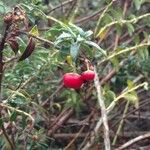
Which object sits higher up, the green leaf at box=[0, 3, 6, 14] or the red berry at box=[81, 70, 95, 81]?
the green leaf at box=[0, 3, 6, 14]

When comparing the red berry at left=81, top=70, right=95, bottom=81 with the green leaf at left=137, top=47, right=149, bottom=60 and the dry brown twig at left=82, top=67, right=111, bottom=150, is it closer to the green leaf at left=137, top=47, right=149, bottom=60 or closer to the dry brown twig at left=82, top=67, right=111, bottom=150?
the dry brown twig at left=82, top=67, right=111, bottom=150

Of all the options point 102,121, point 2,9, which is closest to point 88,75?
point 2,9

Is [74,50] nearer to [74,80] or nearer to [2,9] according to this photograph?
[74,80]

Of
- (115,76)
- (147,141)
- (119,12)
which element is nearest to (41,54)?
(119,12)

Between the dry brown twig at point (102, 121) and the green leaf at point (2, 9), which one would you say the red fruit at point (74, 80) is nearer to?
the green leaf at point (2, 9)

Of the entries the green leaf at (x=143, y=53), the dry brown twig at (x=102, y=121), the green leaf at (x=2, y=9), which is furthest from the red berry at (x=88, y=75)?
the green leaf at (x=143, y=53)

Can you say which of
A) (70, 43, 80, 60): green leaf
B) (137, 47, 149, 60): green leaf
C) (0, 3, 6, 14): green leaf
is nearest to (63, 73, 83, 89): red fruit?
(70, 43, 80, 60): green leaf

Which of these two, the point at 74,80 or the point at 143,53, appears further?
the point at 143,53

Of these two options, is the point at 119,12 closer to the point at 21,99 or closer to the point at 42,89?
the point at 42,89

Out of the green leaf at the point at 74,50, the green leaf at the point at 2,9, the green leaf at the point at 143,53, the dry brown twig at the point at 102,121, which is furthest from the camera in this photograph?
the green leaf at the point at 143,53
